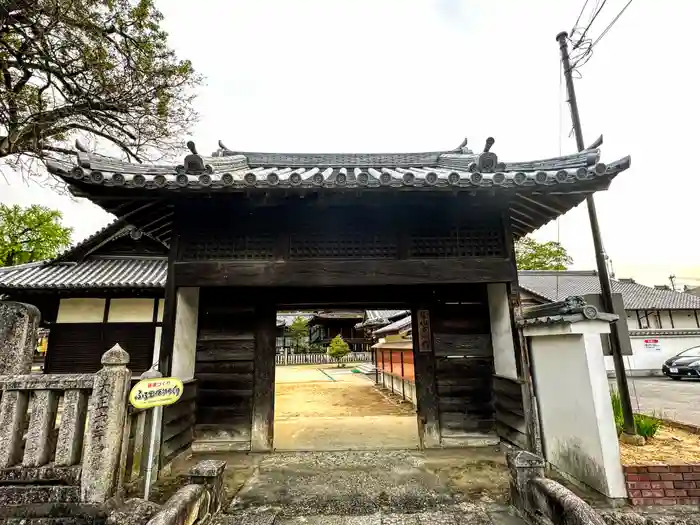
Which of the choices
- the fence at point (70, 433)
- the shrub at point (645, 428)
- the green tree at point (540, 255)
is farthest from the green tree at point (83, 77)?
the green tree at point (540, 255)

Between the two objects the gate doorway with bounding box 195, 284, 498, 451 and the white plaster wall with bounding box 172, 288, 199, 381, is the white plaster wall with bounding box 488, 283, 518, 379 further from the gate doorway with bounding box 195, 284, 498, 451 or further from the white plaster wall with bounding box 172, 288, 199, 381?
the white plaster wall with bounding box 172, 288, 199, 381

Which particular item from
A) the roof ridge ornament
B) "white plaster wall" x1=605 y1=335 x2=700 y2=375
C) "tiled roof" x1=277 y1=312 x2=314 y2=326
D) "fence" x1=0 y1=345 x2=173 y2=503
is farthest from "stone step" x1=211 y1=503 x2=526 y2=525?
"tiled roof" x1=277 y1=312 x2=314 y2=326

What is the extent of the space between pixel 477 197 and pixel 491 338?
8.45 feet

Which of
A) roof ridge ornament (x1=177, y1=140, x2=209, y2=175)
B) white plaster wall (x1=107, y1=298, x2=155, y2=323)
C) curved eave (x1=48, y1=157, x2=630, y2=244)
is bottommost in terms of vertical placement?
white plaster wall (x1=107, y1=298, x2=155, y2=323)

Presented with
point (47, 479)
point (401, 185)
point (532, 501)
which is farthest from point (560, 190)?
point (47, 479)

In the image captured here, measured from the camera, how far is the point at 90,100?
794cm

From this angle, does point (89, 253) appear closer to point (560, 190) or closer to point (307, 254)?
point (307, 254)

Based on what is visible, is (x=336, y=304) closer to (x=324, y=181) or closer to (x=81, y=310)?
(x=324, y=181)

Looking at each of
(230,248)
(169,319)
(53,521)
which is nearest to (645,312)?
(230,248)

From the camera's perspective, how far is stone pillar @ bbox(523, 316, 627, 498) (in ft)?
11.3

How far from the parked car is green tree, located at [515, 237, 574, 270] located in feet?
40.5

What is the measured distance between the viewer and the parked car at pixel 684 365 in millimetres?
15240

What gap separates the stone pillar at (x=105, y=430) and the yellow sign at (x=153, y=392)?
226 millimetres

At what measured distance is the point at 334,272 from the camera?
4.73 metres
